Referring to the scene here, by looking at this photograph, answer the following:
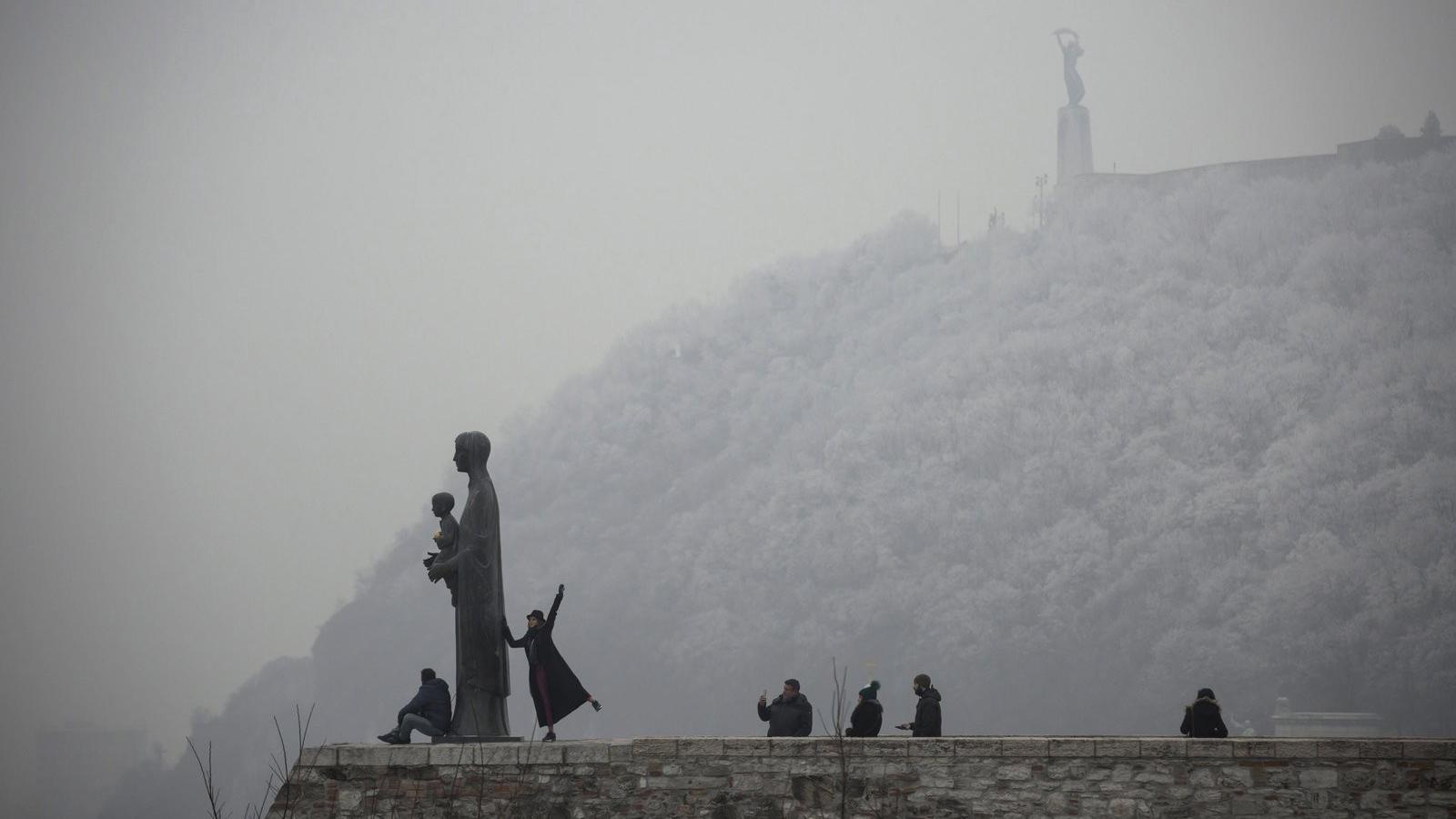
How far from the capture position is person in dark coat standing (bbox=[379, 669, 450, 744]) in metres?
13.3

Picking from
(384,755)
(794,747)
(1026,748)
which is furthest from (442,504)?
(1026,748)

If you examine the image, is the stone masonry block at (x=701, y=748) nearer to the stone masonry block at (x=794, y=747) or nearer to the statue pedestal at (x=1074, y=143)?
the stone masonry block at (x=794, y=747)

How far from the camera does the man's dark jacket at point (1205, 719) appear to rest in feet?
43.4

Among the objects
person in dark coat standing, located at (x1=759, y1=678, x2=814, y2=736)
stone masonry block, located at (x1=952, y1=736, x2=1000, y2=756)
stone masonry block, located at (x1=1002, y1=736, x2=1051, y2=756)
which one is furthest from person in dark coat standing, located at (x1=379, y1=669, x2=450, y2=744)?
stone masonry block, located at (x1=1002, y1=736, x2=1051, y2=756)

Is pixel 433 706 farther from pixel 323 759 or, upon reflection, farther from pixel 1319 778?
pixel 1319 778

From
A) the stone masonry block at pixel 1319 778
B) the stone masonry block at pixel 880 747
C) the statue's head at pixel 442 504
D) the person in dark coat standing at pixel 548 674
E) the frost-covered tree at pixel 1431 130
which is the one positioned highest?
the frost-covered tree at pixel 1431 130

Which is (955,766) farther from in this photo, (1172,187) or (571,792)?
(1172,187)

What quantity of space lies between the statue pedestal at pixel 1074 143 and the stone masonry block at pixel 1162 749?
8469cm

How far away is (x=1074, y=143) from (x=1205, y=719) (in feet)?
277

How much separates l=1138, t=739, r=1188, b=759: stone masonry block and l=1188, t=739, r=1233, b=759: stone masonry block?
0.06m

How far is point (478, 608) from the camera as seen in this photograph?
13539 millimetres

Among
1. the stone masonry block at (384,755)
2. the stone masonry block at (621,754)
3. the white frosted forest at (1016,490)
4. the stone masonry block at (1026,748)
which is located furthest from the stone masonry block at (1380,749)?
the white frosted forest at (1016,490)

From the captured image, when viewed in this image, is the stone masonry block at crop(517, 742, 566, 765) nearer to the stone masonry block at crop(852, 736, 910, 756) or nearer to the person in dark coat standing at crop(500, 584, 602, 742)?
the person in dark coat standing at crop(500, 584, 602, 742)

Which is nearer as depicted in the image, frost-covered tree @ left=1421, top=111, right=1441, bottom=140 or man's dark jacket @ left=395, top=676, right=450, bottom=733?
man's dark jacket @ left=395, top=676, right=450, bottom=733
